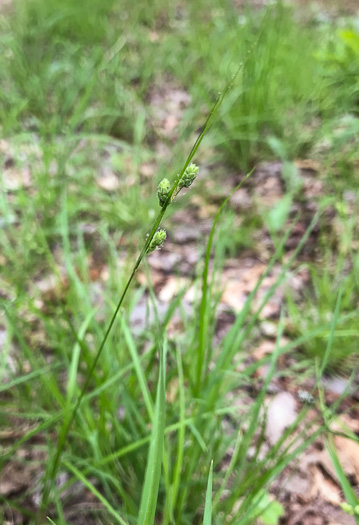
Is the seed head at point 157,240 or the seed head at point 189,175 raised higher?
the seed head at point 189,175

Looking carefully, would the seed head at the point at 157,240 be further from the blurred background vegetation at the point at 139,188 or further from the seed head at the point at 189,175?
the blurred background vegetation at the point at 139,188

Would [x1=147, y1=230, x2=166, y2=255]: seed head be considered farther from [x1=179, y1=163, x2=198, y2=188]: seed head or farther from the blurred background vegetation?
the blurred background vegetation

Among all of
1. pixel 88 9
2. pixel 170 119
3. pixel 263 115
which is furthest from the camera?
pixel 88 9

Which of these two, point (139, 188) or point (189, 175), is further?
point (139, 188)

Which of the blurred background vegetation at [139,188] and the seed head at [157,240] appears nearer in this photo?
the seed head at [157,240]

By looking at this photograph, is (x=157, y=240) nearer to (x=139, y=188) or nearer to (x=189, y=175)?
(x=189, y=175)

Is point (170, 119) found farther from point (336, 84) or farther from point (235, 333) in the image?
point (235, 333)

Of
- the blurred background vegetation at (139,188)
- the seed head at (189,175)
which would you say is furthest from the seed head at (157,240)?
the blurred background vegetation at (139,188)

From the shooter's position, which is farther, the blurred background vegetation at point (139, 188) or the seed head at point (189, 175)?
the blurred background vegetation at point (139, 188)

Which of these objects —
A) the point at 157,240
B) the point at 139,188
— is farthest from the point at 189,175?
the point at 139,188

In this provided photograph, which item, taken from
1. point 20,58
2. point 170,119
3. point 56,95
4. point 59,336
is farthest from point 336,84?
point 59,336

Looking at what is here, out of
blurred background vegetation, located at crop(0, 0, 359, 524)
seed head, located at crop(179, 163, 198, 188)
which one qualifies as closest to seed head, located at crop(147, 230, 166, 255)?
seed head, located at crop(179, 163, 198, 188)
